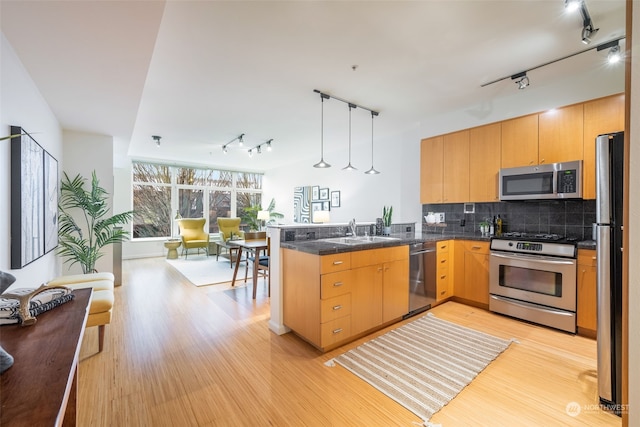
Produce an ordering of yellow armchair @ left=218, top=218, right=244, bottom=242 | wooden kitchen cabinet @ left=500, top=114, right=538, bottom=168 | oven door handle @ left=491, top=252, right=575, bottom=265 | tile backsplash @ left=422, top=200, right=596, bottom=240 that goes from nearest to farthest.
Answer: oven door handle @ left=491, top=252, right=575, bottom=265, tile backsplash @ left=422, top=200, right=596, bottom=240, wooden kitchen cabinet @ left=500, top=114, right=538, bottom=168, yellow armchair @ left=218, top=218, right=244, bottom=242

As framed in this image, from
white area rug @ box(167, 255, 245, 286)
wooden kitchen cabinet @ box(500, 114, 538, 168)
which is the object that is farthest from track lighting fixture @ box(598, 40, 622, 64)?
white area rug @ box(167, 255, 245, 286)

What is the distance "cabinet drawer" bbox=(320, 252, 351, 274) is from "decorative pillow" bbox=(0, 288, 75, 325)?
166 cm

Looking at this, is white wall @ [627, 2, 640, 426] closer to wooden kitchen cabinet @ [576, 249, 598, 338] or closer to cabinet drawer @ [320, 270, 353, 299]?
cabinet drawer @ [320, 270, 353, 299]

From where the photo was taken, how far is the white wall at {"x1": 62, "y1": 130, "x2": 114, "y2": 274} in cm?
394

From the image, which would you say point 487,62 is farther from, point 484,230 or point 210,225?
point 210,225

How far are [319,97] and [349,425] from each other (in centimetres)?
325

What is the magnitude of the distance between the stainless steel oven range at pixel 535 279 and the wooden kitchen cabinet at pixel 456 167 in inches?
34.6

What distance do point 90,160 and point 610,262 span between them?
5.97 meters

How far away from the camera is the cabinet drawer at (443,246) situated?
3426mm

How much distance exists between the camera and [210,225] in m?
8.20

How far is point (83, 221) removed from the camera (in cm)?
404

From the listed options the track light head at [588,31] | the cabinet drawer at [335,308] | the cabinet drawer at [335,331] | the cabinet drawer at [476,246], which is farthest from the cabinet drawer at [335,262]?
the track light head at [588,31]

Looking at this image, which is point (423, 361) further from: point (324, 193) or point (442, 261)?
point (324, 193)

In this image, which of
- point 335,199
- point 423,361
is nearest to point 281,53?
point 423,361
